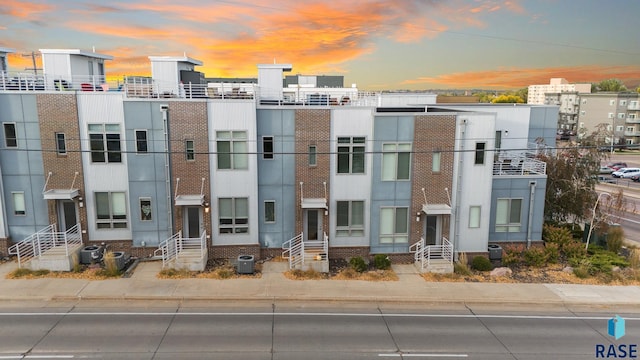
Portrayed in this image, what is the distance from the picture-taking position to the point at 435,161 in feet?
71.9

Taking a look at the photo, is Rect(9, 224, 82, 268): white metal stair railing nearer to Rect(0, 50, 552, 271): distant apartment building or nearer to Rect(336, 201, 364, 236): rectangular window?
Rect(0, 50, 552, 271): distant apartment building

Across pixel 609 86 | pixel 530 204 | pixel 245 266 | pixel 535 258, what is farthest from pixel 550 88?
pixel 245 266

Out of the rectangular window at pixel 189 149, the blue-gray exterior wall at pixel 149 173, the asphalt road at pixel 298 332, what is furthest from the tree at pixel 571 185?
the blue-gray exterior wall at pixel 149 173

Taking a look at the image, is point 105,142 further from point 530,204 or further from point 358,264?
point 530,204

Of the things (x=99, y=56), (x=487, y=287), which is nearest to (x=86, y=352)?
(x=487, y=287)

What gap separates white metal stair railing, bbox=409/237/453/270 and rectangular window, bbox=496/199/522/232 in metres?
3.56

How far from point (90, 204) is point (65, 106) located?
4842 mm

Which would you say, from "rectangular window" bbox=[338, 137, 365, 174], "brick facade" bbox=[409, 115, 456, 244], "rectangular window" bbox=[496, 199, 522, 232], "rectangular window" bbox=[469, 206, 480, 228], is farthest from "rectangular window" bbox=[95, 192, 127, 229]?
"rectangular window" bbox=[496, 199, 522, 232]

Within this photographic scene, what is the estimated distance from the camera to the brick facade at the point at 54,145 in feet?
68.1

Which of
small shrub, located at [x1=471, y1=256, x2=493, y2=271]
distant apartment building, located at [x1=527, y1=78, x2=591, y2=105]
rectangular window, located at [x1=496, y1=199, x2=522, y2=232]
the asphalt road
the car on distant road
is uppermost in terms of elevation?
distant apartment building, located at [x1=527, y1=78, x2=591, y2=105]

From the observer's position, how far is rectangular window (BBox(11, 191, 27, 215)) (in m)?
21.6

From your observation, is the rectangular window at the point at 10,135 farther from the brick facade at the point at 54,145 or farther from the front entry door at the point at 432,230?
the front entry door at the point at 432,230

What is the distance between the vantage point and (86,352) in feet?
44.2

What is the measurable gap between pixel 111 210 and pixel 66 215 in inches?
93.7
